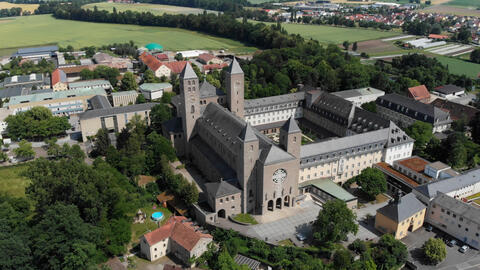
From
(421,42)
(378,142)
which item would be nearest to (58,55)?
(378,142)

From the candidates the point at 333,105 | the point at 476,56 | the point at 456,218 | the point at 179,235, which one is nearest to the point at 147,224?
the point at 179,235

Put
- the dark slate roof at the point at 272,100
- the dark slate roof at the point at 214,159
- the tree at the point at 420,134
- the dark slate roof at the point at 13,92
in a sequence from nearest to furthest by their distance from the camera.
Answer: the dark slate roof at the point at 214,159
the tree at the point at 420,134
the dark slate roof at the point at 272,100
the dark slate roof at the point at 13,92

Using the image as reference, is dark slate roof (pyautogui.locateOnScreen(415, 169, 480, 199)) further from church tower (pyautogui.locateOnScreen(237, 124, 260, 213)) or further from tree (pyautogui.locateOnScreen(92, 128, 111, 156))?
tree (pyautogui.locateOnScreen(92, 128, 111, 156))

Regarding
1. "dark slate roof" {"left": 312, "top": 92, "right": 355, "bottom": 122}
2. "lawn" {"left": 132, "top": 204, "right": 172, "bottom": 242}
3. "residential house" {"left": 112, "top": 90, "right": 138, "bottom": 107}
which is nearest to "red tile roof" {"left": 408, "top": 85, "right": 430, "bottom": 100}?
"dark slate roof" {"left": 312, "top": 92, "right": 355, "bottom": 122}

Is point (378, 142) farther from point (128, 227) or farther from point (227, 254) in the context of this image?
point (128, 227)

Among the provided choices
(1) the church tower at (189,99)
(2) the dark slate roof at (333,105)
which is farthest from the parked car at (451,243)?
(1) the church tower at (189,99)

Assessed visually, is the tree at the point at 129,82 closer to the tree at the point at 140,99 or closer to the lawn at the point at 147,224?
the tree at the point at 140,99
